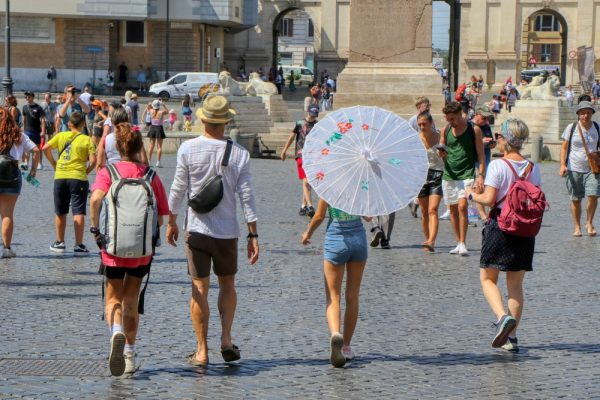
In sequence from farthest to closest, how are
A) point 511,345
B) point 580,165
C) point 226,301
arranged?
1. point 580,165
2. point 511,345
3. point 226,301

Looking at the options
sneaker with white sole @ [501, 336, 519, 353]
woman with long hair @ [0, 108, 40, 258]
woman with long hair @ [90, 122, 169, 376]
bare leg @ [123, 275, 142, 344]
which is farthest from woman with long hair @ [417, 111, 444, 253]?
bare leg @ [123, 275, 142, 344]

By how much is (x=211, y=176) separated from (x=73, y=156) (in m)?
5.94

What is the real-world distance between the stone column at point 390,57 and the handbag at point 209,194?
18.5 m

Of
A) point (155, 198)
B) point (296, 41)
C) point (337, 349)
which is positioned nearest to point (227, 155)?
point (155, 198)

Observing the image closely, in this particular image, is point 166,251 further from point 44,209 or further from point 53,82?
point 53,82

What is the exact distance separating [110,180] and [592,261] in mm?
6773

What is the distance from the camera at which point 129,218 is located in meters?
8.22

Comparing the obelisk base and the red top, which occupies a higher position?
the obelisk base

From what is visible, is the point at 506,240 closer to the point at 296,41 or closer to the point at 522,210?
the point at 522,210

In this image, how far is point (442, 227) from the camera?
17.2 metres

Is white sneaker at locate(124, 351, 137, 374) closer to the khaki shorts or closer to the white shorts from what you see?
the khaki shorts

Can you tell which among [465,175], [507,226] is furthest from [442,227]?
[507,226]

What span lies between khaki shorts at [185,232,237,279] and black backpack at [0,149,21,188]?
17.3 feet

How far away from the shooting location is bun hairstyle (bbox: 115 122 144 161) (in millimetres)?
8453
